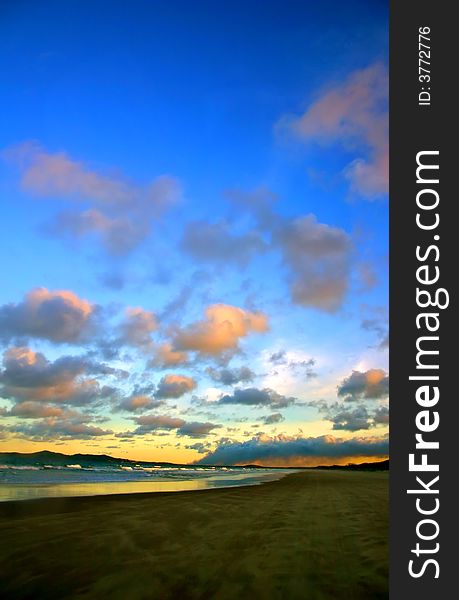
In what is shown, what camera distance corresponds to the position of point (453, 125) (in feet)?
20.9

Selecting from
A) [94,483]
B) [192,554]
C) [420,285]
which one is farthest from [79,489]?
[420,285]

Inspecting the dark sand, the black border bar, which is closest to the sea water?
the dark sand

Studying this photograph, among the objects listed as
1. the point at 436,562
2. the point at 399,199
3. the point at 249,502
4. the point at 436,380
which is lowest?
the point at 249,502

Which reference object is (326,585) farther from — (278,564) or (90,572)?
(90,572)

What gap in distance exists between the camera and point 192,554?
9.17m

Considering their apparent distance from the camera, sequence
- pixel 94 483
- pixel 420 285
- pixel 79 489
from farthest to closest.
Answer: pixel 94 483 → pixel 79 489 → pixel 420 285

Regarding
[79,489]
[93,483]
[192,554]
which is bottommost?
[93,483]

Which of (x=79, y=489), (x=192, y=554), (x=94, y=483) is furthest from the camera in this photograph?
(x=94, y=483)

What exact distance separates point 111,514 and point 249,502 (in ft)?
23.9

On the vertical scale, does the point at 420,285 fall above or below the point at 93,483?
above

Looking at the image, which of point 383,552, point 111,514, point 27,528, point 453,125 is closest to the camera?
point 453,125

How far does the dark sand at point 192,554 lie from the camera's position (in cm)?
696

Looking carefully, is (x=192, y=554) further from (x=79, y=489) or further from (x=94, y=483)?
(x=94, y=483)

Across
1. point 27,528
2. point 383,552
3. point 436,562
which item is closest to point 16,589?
point 27,528
